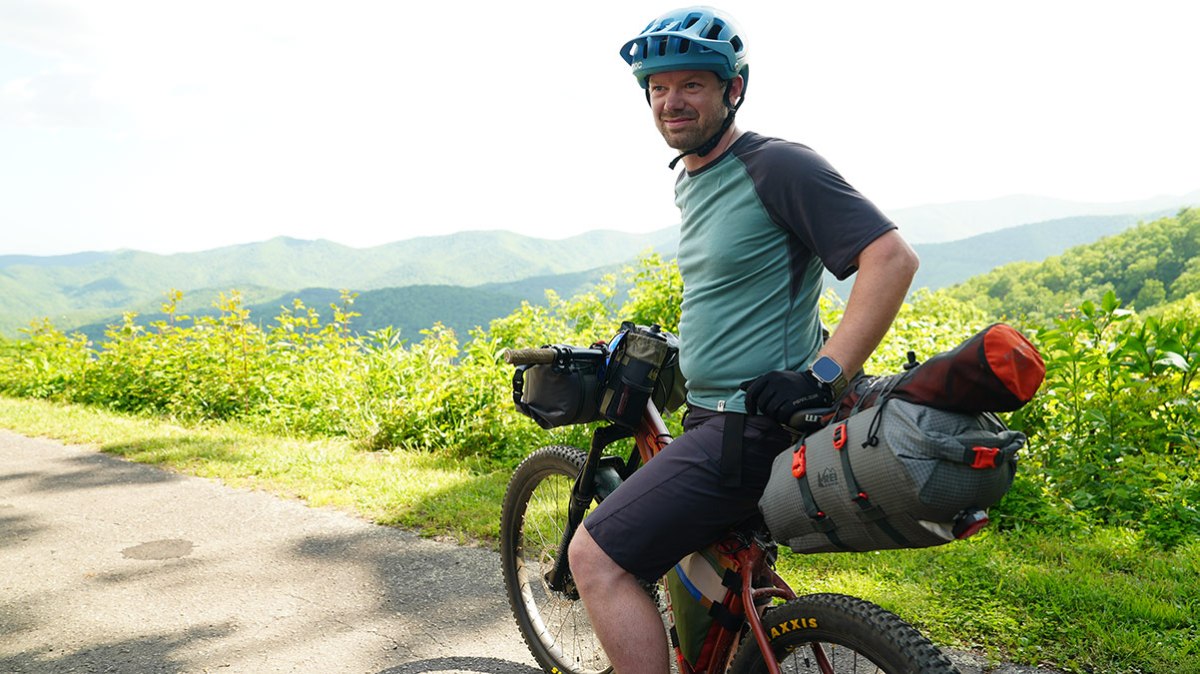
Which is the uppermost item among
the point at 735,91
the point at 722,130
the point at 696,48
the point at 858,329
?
the point at 696,48

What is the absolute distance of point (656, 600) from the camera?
9.32 ft

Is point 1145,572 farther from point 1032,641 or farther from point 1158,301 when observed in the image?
point 1158,301

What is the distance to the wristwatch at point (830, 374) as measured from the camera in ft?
6.50

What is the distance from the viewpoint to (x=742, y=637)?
2.38 metres

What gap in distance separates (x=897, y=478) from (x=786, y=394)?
1.14 ft

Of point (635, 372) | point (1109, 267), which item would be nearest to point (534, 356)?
point (635, 372)

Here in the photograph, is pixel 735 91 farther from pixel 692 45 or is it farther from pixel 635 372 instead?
pixel 635 372

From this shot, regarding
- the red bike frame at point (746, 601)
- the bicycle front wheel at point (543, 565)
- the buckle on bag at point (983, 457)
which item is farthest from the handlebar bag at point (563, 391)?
the buckle on bag at point (983, 457)

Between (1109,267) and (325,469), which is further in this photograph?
(1109,267)

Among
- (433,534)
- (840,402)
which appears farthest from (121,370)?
(840,402)

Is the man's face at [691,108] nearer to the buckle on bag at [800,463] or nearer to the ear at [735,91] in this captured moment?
the ear at [735,91]

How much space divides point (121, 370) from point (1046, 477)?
10788mm

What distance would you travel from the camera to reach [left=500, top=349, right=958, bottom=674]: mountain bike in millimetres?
1911

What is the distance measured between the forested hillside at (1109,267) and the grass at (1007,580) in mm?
45480
